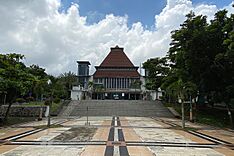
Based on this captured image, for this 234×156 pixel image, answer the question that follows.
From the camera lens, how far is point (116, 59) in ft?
260

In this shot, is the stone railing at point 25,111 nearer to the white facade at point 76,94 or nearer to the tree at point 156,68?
the tree at point 156,68

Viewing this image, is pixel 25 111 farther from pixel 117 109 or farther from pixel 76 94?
pixel 76 94

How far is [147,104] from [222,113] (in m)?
12.5

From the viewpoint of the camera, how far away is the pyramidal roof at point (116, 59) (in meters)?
77.2

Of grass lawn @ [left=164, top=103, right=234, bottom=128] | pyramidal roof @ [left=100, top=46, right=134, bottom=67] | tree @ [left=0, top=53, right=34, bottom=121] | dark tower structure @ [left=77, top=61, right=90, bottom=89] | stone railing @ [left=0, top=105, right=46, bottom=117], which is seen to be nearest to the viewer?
tree @ [left=0, top=53, right=34, bottom=121]

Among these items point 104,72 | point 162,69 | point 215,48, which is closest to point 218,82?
point 215,48

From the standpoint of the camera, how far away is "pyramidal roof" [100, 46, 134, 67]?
7725cm

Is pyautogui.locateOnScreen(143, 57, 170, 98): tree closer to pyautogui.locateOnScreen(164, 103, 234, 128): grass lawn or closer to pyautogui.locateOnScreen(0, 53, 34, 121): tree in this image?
pyautogui.locateOnScreen(164, 103, 234, 128): grass lawn

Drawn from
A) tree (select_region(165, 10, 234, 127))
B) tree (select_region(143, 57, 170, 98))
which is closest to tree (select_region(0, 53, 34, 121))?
tree (select_region(165, 10, 234, 127))

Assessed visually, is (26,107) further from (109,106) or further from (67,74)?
(67,74)

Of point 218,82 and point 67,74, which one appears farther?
point 67,74

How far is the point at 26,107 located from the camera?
34.8 m

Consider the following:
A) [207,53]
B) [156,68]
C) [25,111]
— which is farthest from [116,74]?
[207,53]

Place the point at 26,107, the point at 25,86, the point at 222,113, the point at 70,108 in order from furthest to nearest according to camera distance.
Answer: the point at 70,108 → the point at 26,107 → the point at 222,113 → the point at 25,86
